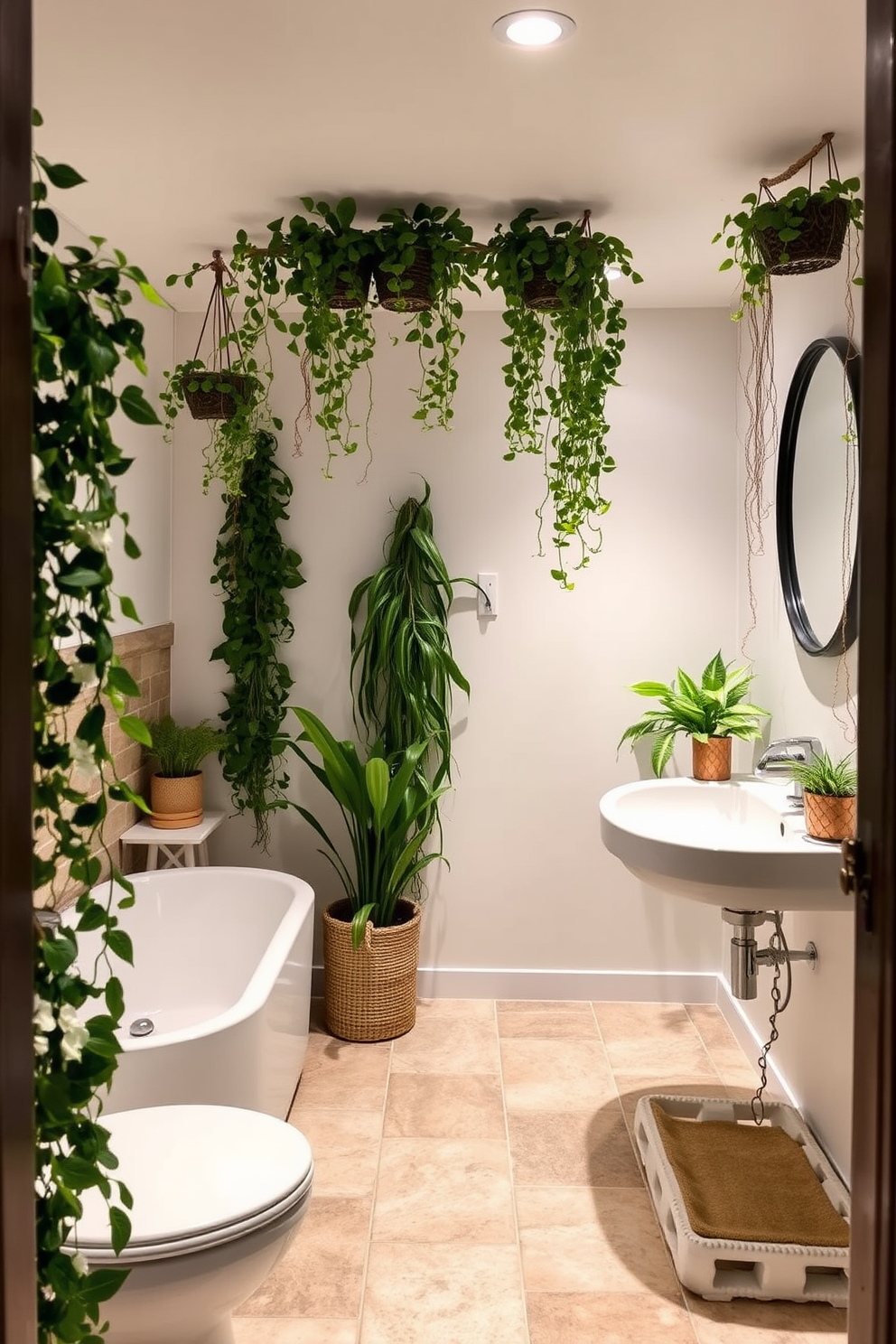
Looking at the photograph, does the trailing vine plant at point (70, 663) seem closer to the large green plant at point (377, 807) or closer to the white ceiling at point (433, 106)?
the white ceiling at point (433, 106)

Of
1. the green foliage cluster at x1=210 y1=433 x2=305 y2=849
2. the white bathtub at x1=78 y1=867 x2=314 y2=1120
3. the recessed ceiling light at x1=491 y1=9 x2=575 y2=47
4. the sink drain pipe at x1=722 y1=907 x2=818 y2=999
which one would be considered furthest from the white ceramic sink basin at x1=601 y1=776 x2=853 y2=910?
the recessed ceiling light at x1=491 y1=9 x2=575 y2=47

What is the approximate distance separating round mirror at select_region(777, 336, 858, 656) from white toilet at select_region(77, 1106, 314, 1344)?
1.69 m

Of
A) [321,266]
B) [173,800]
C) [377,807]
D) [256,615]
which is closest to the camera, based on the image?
[321,266]

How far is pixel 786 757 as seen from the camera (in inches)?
113

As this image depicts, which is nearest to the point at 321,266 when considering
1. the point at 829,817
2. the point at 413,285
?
the point at 413,285

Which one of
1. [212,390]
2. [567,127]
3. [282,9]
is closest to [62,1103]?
[282,9]

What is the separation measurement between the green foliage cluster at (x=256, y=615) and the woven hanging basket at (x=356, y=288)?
39.1 inches

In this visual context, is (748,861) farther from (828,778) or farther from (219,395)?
(219,395)

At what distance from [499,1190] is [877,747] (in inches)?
81.3

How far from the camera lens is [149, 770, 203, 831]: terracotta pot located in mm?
3678

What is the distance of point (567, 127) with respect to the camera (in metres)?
2.31

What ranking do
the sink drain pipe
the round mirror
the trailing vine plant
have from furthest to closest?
the sink drain pipe, the round mirror, the trailing vine plant

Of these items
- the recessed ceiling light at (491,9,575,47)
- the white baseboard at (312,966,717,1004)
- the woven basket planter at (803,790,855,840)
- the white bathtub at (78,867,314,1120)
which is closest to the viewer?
the recessed ceiling light at (491,9,575,47)

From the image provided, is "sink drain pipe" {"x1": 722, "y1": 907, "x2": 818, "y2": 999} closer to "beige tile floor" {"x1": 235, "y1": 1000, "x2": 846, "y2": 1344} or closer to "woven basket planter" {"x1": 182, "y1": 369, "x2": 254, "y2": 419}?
"beige tile floor" {"x1": 235, "y1": 1000, "x2": 846, "y2": 1344}
